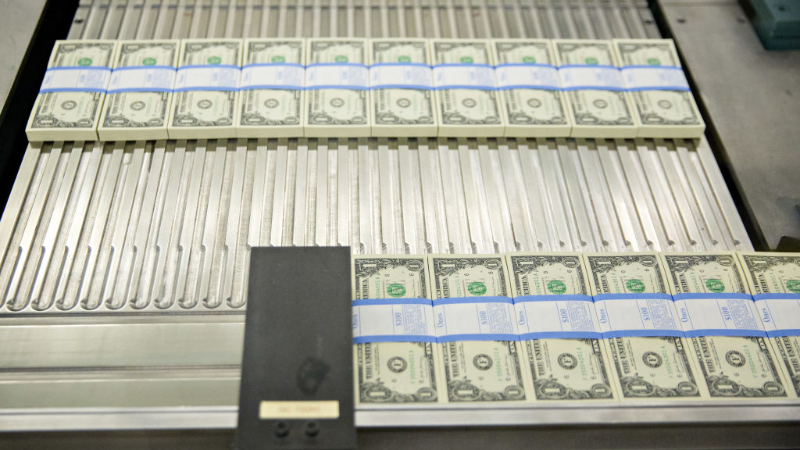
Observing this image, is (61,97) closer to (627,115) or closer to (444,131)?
(444,131)

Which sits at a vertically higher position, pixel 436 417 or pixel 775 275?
pixel 775 275

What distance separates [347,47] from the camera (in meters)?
3.00

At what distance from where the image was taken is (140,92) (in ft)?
9.21

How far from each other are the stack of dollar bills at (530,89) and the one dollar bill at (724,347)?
760 millimetres

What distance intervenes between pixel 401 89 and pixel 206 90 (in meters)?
0.84

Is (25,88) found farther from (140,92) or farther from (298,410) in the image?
(298,410)

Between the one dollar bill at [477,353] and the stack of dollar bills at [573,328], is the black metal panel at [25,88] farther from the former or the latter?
the one dollar bill at [477,353]

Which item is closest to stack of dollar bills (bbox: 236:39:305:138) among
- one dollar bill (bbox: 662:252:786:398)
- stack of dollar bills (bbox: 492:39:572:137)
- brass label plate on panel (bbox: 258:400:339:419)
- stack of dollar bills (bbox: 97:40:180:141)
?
stack of dollar bills (bbox: 97:40:180:141)

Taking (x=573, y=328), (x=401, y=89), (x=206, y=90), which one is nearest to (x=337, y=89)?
(x=401, y=89)

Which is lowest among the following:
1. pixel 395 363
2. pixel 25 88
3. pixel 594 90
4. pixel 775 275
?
pixel 395 363

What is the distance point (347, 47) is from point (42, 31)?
143 cm

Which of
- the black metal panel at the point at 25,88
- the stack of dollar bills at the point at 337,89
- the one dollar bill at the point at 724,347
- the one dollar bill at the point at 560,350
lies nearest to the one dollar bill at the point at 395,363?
the one dollar bill at the point at 560,350

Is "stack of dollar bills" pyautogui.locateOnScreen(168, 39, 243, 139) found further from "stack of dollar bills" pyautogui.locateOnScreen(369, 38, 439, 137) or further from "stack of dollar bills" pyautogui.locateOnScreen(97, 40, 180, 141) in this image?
"stack of dollar bills" pyautogui.locateOnScreen(369, 38, 439, 137)

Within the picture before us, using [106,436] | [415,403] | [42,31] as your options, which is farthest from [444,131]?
[42,31]
